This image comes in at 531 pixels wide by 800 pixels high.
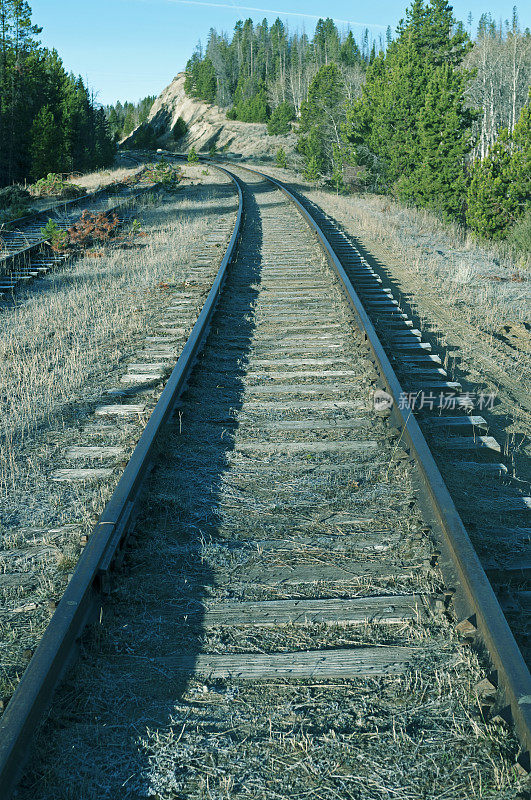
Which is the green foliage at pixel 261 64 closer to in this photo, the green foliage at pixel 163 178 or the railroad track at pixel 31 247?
the green foliage at pixel 163 178

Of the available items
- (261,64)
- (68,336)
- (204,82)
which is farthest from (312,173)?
(261,64)

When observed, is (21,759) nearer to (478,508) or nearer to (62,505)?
(62,505)

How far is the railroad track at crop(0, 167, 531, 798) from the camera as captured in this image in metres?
2.11

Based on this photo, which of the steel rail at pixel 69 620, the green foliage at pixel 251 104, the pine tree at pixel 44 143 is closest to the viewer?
the steel rail at pixel 69 620

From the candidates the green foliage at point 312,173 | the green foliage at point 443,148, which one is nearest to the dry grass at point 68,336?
the green foliage at point 443,148

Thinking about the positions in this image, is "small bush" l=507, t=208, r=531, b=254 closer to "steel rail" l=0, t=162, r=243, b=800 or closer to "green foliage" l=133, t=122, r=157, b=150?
"steel rail" l=0, t=162, r=243, b=800

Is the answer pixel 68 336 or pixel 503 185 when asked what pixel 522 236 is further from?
pixel 68 336

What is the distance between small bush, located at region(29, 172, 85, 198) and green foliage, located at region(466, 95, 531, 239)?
14.7m

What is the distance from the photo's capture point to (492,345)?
23.2 feet

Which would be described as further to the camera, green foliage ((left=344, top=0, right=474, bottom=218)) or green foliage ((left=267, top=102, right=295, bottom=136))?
green foliage ((left=267, top=102, right=295, bottom=136))

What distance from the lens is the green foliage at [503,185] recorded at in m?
15.3

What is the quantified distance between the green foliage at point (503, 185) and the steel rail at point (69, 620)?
14.0 meters

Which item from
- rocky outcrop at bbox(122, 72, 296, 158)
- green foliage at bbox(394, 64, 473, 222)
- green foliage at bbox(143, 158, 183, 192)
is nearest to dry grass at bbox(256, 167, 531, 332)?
green foliage at bbox(394, 64, 473, 222)

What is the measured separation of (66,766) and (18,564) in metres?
1.29
